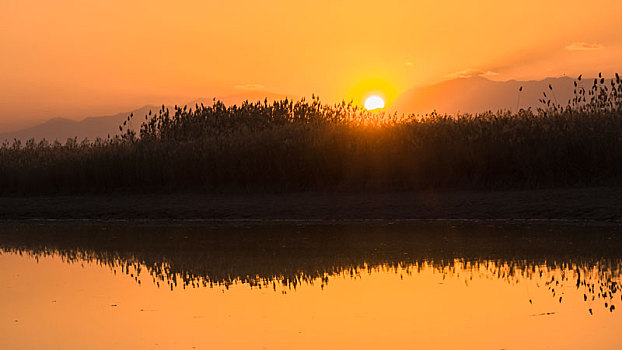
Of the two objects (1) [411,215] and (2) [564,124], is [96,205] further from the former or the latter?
(2) [564,124]

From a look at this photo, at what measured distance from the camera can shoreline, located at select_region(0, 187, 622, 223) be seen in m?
20.2

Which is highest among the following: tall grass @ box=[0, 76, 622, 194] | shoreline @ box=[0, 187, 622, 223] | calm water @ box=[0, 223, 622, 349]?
tall grass @ box=[0, 76, 622, 194]

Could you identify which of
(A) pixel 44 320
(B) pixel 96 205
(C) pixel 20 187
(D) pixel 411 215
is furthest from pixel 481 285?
(C) pixel 20 187

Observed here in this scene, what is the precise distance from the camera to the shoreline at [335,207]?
20.2 metres

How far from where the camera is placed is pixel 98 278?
13742 mm

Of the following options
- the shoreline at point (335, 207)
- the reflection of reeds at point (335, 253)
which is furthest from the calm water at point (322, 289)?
the shoreline at point (335, 207)

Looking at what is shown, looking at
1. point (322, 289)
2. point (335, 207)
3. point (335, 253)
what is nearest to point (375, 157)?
point (335, 207)

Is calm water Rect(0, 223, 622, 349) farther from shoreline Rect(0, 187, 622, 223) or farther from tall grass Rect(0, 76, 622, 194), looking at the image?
tall grass Rect(0, 76, 622, 194)

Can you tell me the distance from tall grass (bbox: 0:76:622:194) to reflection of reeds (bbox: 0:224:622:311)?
4846mm

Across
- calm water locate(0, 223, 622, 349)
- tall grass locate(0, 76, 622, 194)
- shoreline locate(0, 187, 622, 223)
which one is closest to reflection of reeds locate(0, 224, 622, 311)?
calm water locate(0, 223, 622, 349)

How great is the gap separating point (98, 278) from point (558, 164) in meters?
14.0

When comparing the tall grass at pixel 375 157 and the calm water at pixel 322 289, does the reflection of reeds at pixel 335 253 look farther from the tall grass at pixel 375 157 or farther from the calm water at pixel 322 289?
the tall grass at pixel 375 157

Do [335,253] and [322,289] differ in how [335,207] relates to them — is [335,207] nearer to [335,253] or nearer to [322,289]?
[335,253]

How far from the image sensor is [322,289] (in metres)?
12.0
